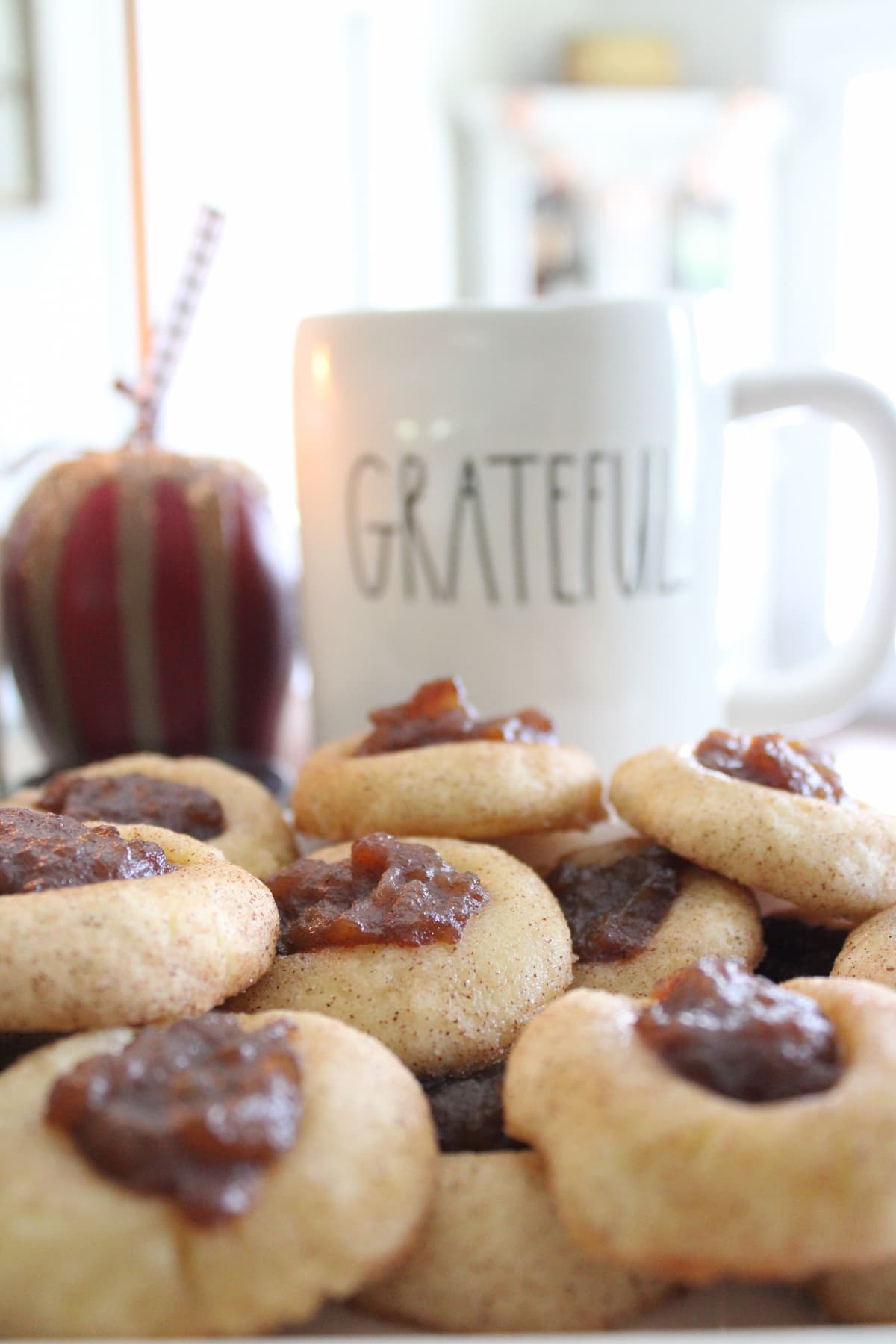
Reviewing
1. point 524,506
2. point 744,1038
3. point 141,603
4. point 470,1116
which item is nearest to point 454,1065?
point 470,1116

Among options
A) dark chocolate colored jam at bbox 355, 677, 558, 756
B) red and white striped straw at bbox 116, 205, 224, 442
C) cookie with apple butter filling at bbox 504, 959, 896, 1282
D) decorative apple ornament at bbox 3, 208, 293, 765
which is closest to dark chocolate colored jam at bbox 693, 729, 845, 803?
dark chocolate colored jam at bbox 355, 677, 558, 756

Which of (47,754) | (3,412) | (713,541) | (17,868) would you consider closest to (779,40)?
(3,412)

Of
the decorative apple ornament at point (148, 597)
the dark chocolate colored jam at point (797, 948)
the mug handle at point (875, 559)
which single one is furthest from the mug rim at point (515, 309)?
the dark chocolate colored jam at point (797, 948)

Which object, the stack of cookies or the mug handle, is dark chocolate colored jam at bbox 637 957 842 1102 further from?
the mug handle

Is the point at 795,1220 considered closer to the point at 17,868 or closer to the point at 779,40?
the point at 17,868

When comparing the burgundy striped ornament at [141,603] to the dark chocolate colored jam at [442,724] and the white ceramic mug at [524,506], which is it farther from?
the dark chocolate colored jam at [442,724]

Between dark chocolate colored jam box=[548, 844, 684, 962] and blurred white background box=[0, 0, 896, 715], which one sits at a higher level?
blurred white background box=[0, 0, 896, 715]
